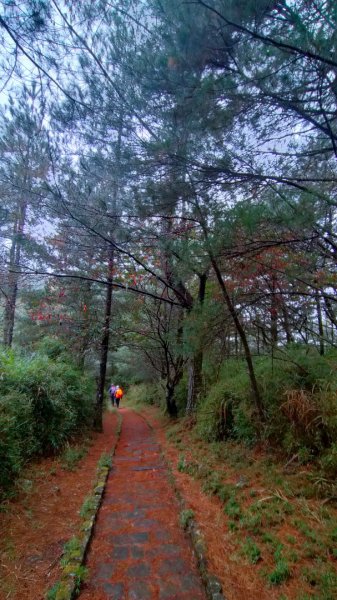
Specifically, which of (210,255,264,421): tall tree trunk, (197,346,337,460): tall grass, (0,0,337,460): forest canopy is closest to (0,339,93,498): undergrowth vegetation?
(0,0,337,460): forest canopy

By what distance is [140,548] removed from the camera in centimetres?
284

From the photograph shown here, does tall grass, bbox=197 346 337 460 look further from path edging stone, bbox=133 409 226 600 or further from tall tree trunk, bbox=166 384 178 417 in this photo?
tall tree trunk, bbox=166 384 178 417

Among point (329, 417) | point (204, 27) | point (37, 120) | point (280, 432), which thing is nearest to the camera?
point (204, 27)

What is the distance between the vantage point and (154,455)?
622cm

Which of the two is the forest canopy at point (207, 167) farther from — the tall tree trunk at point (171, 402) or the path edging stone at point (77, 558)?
the tall tree trunk at point (171, 402)

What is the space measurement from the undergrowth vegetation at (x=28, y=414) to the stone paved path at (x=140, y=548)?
1.28m

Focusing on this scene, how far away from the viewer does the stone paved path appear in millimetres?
2289

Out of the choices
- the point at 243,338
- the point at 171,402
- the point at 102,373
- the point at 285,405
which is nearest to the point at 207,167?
the point at 243,338

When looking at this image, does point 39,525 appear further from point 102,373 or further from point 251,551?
point 102,373

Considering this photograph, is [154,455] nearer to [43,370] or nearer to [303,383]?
[43,370]

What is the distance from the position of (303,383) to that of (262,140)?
343cm

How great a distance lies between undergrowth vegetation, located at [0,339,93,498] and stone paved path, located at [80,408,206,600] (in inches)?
50.4

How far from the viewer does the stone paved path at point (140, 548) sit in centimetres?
229

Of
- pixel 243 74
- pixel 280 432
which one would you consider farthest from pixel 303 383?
pixel 243 74
